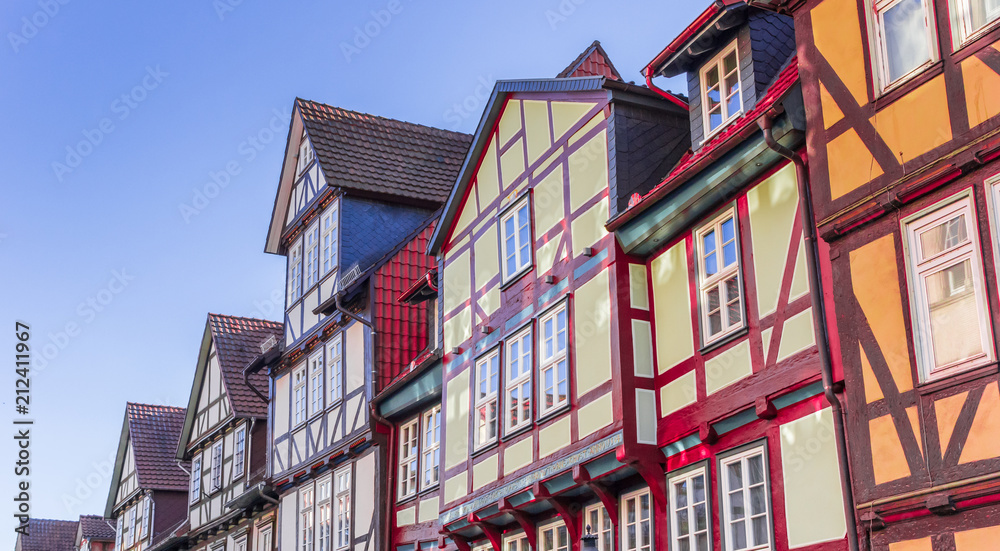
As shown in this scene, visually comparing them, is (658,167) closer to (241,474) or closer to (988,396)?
(988,396)

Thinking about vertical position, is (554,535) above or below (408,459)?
below

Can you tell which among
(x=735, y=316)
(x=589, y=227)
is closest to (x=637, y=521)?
(x=735, y=316)

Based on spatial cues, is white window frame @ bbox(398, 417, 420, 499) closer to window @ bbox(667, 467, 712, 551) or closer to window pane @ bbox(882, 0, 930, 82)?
window @ bbox(667, 467, 712, 551)

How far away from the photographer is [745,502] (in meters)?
13.3

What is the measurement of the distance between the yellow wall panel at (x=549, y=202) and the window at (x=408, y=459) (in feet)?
20.5

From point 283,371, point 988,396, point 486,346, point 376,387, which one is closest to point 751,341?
A: point 988,396

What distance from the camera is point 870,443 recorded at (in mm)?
10953

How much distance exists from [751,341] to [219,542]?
22951mm

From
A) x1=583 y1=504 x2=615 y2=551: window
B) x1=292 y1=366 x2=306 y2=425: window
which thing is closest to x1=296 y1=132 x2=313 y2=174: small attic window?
x1=292 y1=366 x2=306 y2=425: window

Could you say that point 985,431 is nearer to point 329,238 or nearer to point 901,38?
point 901,38

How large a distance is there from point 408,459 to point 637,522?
8.42m

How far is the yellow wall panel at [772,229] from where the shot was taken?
43.2 ft

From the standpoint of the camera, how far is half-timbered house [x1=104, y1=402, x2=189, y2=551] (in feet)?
134

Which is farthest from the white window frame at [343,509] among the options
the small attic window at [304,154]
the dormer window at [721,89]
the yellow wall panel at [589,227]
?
the dormer window at [721,89]
